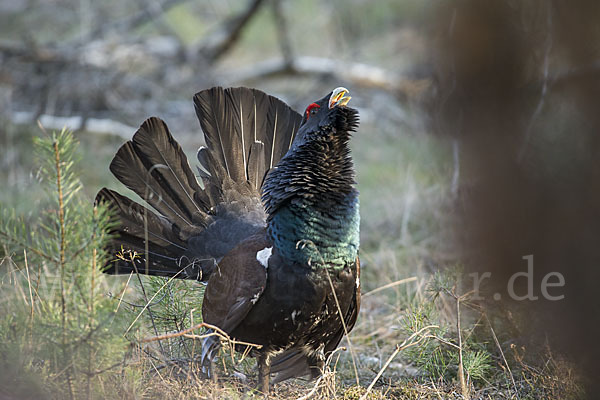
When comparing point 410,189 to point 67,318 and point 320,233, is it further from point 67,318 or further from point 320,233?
point 67,318

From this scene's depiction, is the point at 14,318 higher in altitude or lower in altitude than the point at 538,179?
lower

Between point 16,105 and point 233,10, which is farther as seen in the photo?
point 233,10

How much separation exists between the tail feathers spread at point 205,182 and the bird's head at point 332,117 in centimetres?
65

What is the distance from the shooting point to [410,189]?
4762 mm

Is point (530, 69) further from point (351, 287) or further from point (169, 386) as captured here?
point (169, 386)

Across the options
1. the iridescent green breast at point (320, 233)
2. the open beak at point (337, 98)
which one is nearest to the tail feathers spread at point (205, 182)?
the iridescent green breast at point (320, 233)

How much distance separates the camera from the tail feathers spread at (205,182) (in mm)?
2873

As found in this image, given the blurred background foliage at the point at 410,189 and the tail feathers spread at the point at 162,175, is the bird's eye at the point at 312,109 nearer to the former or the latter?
the blurred background foliage at the point at 410,189

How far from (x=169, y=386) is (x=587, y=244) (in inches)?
69.1

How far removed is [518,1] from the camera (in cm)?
114

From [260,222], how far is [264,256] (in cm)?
62

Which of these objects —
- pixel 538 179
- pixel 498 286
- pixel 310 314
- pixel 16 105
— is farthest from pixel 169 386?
pixel 16 105

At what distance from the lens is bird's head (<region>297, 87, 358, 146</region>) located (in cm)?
238

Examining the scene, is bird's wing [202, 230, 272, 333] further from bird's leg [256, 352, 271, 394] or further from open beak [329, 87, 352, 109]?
open beak [329, 87, 352, 109]
